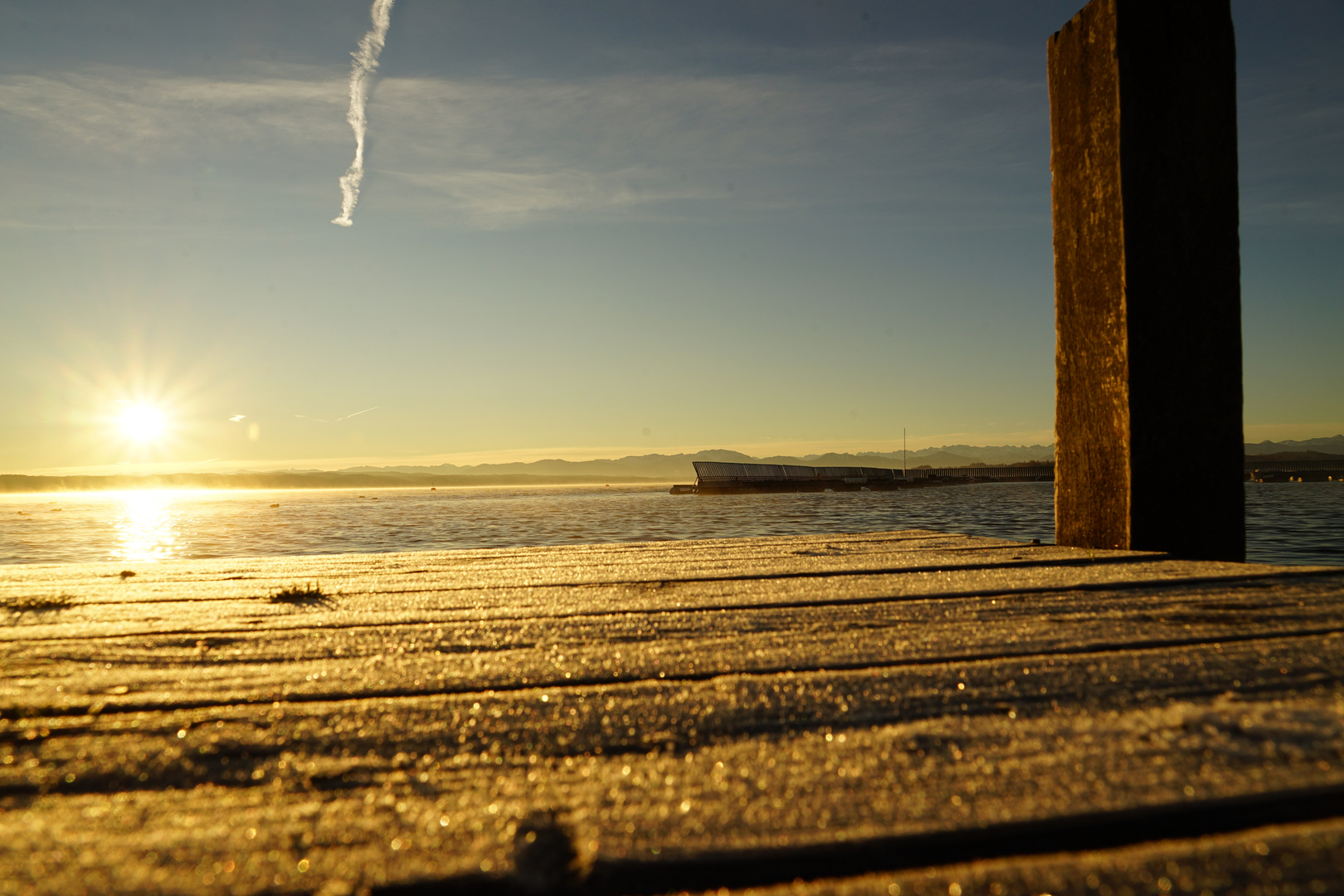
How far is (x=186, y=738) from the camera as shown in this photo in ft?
3.46

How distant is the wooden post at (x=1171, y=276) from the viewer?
2748mm

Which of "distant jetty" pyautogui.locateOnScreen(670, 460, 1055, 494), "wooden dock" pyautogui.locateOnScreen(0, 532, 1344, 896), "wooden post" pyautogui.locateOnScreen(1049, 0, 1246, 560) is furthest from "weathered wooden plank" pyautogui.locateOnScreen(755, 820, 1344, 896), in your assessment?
"distant jetty" pyautogui.locateOnScreen(670, 460, 1055, 494)

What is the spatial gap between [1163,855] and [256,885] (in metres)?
0.86

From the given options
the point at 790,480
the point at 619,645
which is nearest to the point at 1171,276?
the point at 619,645

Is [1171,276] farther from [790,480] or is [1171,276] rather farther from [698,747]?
[790,480]

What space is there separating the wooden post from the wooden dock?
85cm

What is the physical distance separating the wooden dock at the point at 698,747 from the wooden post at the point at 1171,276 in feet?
2.79

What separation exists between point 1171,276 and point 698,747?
2.78m

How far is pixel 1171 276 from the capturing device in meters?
2.75

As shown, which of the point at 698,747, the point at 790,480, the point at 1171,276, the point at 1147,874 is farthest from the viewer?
the point at 790,480

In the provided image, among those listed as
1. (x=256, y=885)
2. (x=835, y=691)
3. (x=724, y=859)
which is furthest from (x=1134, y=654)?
(x=256, y=885)

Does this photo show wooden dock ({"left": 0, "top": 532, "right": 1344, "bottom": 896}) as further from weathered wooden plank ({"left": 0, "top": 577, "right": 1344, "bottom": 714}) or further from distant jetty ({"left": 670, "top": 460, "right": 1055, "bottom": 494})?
distant jetty ({"left": 670, "top": 460, "right": 1055, "bottom": 494})

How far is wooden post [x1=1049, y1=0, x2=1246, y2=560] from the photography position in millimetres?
2748

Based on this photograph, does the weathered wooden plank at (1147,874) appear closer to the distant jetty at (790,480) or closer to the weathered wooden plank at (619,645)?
the weathered wooden plank at (619,645)
